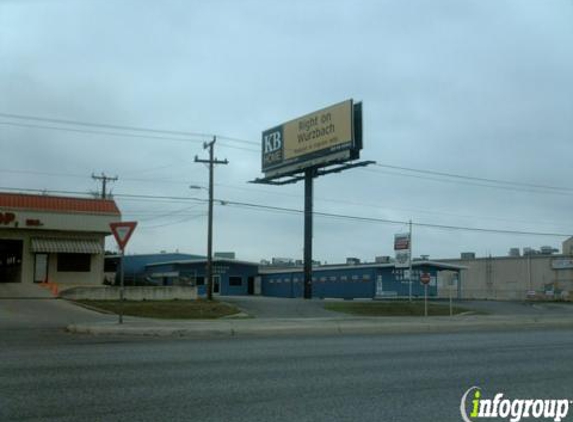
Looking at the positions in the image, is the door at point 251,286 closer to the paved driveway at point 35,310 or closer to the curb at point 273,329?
the paved driveway at point 35,310

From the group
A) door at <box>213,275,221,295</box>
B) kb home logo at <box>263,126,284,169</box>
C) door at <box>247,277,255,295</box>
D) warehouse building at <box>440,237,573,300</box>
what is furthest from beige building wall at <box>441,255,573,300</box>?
kb home logo at <box>263,126,284,169</box>

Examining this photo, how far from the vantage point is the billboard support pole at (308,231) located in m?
45.3

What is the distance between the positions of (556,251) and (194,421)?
8493 cm

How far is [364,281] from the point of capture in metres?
56.7

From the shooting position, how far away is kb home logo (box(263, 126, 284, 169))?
51.6m

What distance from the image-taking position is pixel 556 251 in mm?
85250

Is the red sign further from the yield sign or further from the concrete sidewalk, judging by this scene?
the yield sign

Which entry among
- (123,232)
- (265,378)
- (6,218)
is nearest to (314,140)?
(6,218)

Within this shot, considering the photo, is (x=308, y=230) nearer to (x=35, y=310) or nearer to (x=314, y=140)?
(x=314, y=140)

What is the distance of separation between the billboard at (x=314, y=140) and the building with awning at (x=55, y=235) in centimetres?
1362

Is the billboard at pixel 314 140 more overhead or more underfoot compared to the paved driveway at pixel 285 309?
more overhead

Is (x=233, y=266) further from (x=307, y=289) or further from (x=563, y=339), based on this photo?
(x=563, y=339)

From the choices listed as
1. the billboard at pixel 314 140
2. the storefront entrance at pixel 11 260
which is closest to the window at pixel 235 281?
the billboard at pixel 314 140

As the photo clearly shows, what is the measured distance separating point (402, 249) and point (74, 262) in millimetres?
19809
